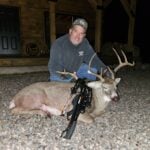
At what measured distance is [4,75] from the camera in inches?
428

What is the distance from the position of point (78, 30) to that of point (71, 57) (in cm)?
56

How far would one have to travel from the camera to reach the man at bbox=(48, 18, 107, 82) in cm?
571

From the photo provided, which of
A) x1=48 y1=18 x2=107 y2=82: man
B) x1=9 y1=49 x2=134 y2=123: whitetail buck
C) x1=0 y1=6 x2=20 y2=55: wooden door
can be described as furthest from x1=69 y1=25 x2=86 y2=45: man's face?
x1=0 y1=6 x2=20 y2=55: wooden door

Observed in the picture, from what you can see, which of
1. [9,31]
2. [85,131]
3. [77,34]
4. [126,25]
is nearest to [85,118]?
[85,131]

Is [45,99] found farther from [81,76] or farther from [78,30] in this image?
[78,30]

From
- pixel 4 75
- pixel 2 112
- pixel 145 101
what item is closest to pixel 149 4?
pixel 4 75

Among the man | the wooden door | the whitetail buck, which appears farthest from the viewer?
the wooden door

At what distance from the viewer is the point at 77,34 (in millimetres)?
5578


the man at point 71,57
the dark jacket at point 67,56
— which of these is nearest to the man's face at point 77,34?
the man at point 71,57

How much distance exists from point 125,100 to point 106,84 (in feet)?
7.90

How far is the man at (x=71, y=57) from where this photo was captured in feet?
18.7

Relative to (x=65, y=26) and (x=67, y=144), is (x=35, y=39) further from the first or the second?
(x=67, y=144)

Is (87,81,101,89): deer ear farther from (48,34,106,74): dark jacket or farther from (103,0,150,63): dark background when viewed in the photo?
(103,0,150,63): dark background

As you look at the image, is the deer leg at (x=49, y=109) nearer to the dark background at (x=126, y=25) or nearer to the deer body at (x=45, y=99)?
the deer body at (x=45, y=99)
